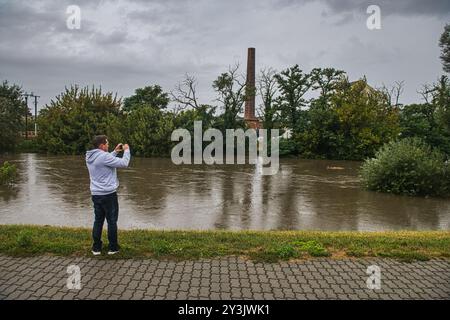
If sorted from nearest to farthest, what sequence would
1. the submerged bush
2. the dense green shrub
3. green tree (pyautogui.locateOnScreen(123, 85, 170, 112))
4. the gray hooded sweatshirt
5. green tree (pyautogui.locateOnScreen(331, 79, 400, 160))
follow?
the gray hooded sweatshirt
the submerged bush
the dense green shrub
green tree (pyautogui.locateOnScreen(331, 79, 400, 160))
green tree (pyautogui.locateOnScreen(123, 85, 170, 112))

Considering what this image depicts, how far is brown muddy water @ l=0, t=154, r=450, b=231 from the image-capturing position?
10.0 metres

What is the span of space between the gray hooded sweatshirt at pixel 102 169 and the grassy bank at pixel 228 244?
0.96 metres

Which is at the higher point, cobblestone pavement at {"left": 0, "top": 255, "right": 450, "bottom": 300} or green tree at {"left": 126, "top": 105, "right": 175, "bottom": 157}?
green tree at {"left": 126, "top": 105, "right": 175, "bottom": 157}

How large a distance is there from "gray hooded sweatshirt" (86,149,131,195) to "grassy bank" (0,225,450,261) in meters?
0.96

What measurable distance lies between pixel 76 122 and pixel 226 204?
84.6ft

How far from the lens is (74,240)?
6.68m

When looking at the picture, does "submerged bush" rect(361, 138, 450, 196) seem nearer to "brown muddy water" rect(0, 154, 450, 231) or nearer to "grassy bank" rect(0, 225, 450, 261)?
"brown muddy water" rect(0, 154, 450, 231)

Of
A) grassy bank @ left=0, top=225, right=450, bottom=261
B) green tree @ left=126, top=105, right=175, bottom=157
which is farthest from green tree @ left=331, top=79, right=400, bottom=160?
grassy bank @ left=0, top=225, right=450, bottom=261

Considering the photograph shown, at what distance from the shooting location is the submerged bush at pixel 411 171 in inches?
564

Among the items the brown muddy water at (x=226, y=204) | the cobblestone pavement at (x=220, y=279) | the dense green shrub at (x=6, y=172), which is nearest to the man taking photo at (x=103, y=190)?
the cobblestone pavement at (x=220, y=279)

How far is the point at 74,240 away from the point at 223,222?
4.12 m

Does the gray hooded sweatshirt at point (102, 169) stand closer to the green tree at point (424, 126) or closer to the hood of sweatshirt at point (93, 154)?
the hood of sweatshirt at point (93, 154)
